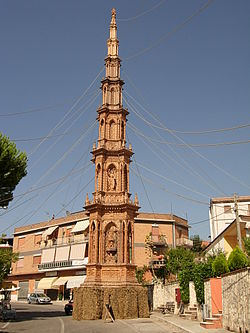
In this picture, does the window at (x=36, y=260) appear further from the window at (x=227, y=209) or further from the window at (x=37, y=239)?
the window at (x=227, y=209)

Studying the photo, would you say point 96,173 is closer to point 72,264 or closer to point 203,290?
point 203,290

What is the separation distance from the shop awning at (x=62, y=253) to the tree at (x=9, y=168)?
27.5 metres

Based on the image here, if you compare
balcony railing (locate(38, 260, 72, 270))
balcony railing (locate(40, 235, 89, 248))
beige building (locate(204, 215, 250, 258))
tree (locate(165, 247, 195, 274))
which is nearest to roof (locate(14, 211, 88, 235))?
balcony railing (locate(40, 235, 89, 248))

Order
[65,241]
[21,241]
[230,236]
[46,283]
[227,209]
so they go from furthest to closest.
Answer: [21,241]
[65,241]
[46,283]
[227,209]
[230,236]

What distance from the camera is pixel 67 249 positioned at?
5322 centimetres

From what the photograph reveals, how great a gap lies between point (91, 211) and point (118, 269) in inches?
193

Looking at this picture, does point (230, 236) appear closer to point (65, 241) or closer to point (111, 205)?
point (111, 205)

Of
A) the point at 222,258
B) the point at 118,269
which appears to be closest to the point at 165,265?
the point at 118,269

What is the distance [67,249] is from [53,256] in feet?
9.70

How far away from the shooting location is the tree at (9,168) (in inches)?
1016

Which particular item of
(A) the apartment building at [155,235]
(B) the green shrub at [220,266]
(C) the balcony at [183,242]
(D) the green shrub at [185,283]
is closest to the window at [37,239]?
(A) the apartment building at [155,235]

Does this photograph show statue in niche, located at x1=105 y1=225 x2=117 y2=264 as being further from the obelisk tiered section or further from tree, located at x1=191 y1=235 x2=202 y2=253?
tree, located at x1=191 y1=235 x2=202 y2=253

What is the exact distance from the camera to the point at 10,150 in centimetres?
2602

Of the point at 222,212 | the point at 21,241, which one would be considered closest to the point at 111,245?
the point at 222,212
